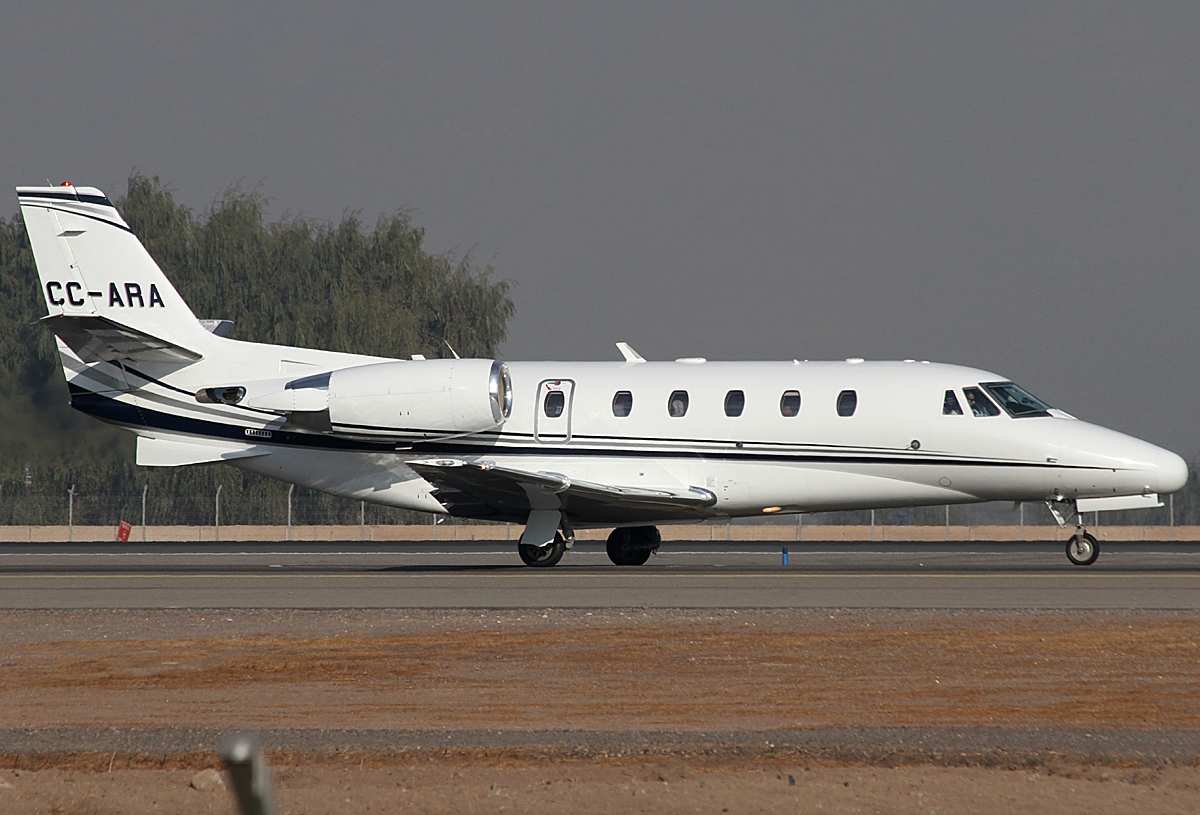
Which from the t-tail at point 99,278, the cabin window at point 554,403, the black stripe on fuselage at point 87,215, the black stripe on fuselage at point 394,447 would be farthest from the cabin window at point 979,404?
the black stripe on fuselage at point 87,215

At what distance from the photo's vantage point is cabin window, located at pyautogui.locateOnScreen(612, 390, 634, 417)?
22594 millimetres

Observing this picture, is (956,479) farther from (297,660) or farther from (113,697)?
(113,697)

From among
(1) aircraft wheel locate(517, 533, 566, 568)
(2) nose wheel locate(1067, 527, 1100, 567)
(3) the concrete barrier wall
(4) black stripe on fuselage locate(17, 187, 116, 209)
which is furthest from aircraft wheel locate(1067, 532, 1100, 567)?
(4) black stripe on fuselage locate(17, 187, 116, 209)

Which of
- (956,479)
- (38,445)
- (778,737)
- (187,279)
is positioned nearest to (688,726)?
(778,737)

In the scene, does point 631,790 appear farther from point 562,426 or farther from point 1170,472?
point 1170,472

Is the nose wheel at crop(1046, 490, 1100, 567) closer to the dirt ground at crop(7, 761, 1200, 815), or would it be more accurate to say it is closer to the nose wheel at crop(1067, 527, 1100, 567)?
the nose wheel at crop(1067, 527, 1100, 567)

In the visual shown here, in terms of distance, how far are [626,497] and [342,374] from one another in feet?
17.7

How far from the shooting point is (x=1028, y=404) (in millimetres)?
21906

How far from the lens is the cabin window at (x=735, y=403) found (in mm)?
22188

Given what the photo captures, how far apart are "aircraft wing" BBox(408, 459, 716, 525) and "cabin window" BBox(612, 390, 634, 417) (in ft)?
4.38

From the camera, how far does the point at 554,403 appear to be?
22906 millimetres

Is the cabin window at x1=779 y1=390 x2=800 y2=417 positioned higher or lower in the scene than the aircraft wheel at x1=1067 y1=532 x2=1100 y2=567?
higher

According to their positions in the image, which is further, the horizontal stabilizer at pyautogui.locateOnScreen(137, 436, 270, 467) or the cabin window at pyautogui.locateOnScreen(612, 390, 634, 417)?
the horizontal stabilizer at pyautogui.locateOnScreen(137, 436, 270, 467)

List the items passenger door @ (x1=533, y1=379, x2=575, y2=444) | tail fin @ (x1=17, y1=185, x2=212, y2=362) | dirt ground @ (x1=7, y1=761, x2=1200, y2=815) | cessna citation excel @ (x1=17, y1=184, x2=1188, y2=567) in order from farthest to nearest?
tail fin @ (x1=17, y1=185, x2=212, y2=362) → passenger door @ (x1=533, y1=379, x2=575, y2=444) → cessna citation excel @ (x1=17, y1=184, x2=1188, y2=567) → dirt ground @ (x1=7, y1=761, x2=1200, y2=815)
